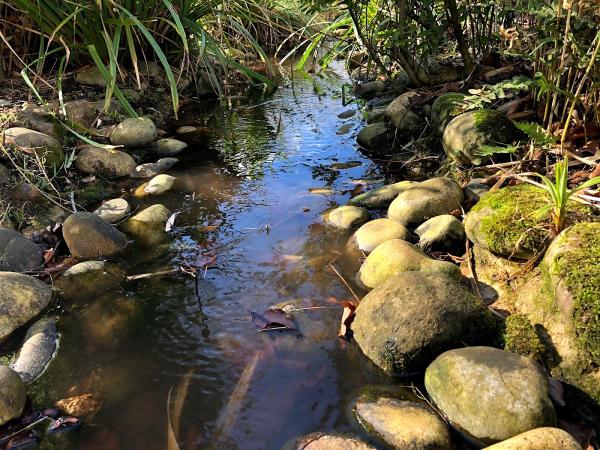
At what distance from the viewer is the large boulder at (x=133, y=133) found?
4496 millimetres

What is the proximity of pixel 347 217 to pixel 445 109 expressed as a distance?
1.31 meters

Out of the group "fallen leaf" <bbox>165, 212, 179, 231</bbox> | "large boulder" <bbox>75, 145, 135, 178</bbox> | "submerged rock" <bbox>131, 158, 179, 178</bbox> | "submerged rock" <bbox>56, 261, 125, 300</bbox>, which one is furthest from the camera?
"submerged rock" <bbox>131, 158, 179, 178</bbox>

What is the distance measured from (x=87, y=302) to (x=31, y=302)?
0.25 metres

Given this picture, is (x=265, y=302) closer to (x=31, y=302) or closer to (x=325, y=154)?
(x=31, y=302)

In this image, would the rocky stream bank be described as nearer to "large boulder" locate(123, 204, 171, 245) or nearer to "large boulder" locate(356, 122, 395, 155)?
"large boulder" locate(123, 204, 171, 245)

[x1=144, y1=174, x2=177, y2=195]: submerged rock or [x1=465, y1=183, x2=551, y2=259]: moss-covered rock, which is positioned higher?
[x1=465, y1=183, x2=551, y2=259]: moss-covered rock

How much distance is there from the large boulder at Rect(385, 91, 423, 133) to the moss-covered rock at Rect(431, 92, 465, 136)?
21 centimetres

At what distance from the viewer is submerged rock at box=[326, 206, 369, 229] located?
321 cm

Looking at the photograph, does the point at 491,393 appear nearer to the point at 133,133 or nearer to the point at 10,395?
the point at 10,395

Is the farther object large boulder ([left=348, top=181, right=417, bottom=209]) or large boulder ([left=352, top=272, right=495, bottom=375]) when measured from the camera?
large boulder ([left=348, top=181, right=417, bottom=209])

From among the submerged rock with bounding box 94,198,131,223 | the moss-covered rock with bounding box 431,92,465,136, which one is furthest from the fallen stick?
the moss-covered rock with bounding box 431,92,465,136

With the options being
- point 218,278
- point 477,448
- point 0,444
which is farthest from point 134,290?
point 477,448

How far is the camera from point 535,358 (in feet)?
6.53

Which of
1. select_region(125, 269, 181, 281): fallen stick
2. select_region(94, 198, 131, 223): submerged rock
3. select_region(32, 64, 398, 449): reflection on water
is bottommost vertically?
select_region(32, 64, 398, 449): reflection on water
